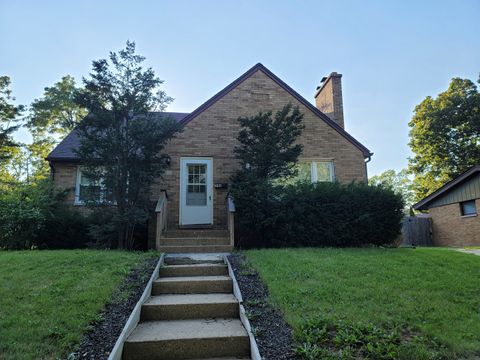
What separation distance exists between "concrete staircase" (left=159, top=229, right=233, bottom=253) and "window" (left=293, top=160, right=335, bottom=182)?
4.55 m

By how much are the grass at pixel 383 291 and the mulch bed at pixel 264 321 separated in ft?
0.41

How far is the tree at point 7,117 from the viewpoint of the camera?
14.2m

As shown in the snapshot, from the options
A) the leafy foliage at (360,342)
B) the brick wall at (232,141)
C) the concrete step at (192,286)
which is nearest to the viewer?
the leafy foliage at (360,342)

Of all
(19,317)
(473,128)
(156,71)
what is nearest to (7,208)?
(156,71)

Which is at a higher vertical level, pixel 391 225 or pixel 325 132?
pixel 325 132

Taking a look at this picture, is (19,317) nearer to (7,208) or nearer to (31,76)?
(7,208)

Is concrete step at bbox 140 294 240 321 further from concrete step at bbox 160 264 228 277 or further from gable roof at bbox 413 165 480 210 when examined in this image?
gable roof at bbox 413 165 480 210

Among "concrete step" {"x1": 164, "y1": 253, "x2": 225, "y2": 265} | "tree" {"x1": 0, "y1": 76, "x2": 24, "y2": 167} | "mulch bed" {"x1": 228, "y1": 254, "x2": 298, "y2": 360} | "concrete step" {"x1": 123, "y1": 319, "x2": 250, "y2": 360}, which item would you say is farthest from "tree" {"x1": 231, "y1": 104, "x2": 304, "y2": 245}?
"tree" {"x1": 0, "y1": 76, "x2": 24, "y2": 167}

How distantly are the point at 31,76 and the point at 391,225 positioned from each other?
455 inches

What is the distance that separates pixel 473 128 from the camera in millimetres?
25484

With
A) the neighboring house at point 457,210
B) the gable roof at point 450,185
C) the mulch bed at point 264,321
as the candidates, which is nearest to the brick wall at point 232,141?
the mulch bed at point 264,321

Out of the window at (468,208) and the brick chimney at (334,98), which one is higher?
the brick chimney at (334,98)

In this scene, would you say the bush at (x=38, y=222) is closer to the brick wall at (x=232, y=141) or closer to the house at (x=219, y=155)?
the house at (x=219, y=155)

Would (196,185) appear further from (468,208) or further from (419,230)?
(419,230)
